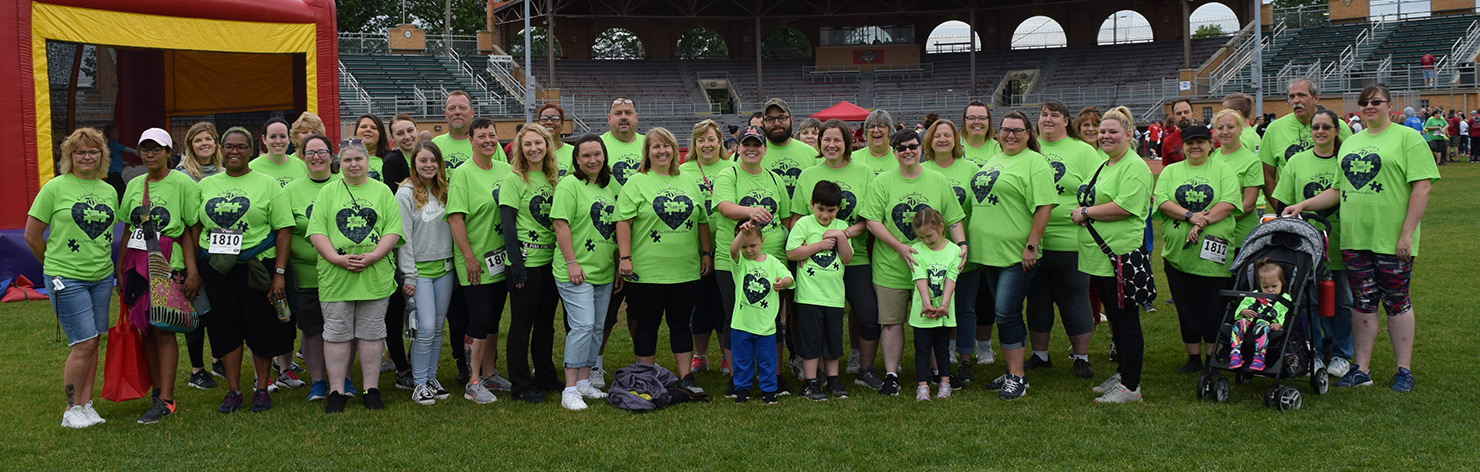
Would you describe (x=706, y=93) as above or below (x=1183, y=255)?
above

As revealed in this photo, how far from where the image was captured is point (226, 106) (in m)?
12.2

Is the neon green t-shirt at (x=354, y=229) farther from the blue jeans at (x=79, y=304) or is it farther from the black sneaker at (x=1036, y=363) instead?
the black sneaker at (x=1036, y=363)

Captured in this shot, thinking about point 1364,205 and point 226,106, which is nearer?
point 1364,205

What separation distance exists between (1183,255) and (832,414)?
7.29 ft

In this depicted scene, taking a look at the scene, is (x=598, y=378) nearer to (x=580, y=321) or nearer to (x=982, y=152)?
(x=580, y=321)

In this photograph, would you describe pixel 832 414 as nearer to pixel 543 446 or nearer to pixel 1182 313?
pixel 543 446

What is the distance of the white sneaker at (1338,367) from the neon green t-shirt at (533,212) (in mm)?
4383

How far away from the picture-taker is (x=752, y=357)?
5.92 metres

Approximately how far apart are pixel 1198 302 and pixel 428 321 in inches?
170

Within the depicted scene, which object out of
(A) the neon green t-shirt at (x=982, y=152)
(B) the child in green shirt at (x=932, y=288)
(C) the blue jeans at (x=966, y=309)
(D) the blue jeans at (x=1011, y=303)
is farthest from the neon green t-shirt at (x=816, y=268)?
(A) the neon green t-shirt at (x=982, y=152)

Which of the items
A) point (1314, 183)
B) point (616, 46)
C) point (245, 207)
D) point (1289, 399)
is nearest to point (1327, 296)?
point (1289, 399)

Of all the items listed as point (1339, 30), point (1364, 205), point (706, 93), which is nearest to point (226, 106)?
point (1364, 205)

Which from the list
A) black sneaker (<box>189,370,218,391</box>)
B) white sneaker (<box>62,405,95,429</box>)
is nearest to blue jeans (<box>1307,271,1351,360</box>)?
black sneaker (<box>189,370,218,391</box>)

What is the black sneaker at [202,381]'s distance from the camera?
664 cm
